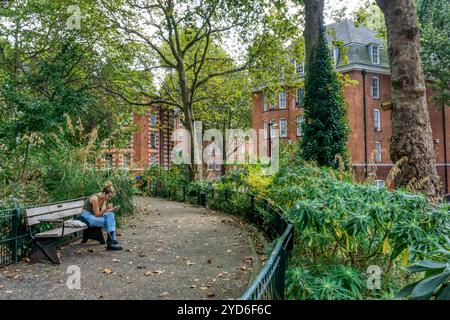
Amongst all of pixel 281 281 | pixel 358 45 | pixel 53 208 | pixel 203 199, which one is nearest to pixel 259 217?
pixel 53 208

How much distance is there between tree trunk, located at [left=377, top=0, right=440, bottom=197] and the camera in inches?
327

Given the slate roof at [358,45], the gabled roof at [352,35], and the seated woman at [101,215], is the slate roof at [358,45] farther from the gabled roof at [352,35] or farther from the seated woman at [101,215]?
the seated woman at [101,215]

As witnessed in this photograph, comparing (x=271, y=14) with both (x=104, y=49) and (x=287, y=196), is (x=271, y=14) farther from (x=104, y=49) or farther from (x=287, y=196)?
(x=287, y=196)

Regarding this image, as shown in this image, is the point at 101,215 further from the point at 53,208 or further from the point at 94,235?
the point at 53,208

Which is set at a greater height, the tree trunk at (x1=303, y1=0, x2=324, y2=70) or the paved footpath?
the tree trunk at (x1=303, y1=0, x2=324, y2=70)

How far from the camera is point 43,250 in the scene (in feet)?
22.1

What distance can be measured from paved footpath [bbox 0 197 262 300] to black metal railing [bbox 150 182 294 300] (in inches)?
32.6

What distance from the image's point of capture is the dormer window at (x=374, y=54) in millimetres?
33216

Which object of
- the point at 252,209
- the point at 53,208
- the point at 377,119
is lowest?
the point at 252,209

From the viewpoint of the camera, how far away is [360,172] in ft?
94.7

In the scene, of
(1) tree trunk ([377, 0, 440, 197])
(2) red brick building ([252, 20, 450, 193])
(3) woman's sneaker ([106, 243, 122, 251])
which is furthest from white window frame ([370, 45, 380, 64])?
(3) woman's sneaker ([106, 243, 122, 251])

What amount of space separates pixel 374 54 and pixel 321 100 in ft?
79.6

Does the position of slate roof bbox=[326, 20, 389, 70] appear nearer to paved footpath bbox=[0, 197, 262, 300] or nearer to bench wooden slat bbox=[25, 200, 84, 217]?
paved footpath bbox=[0, 197, 262, 300]

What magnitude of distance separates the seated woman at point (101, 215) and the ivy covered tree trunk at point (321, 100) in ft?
24.8
